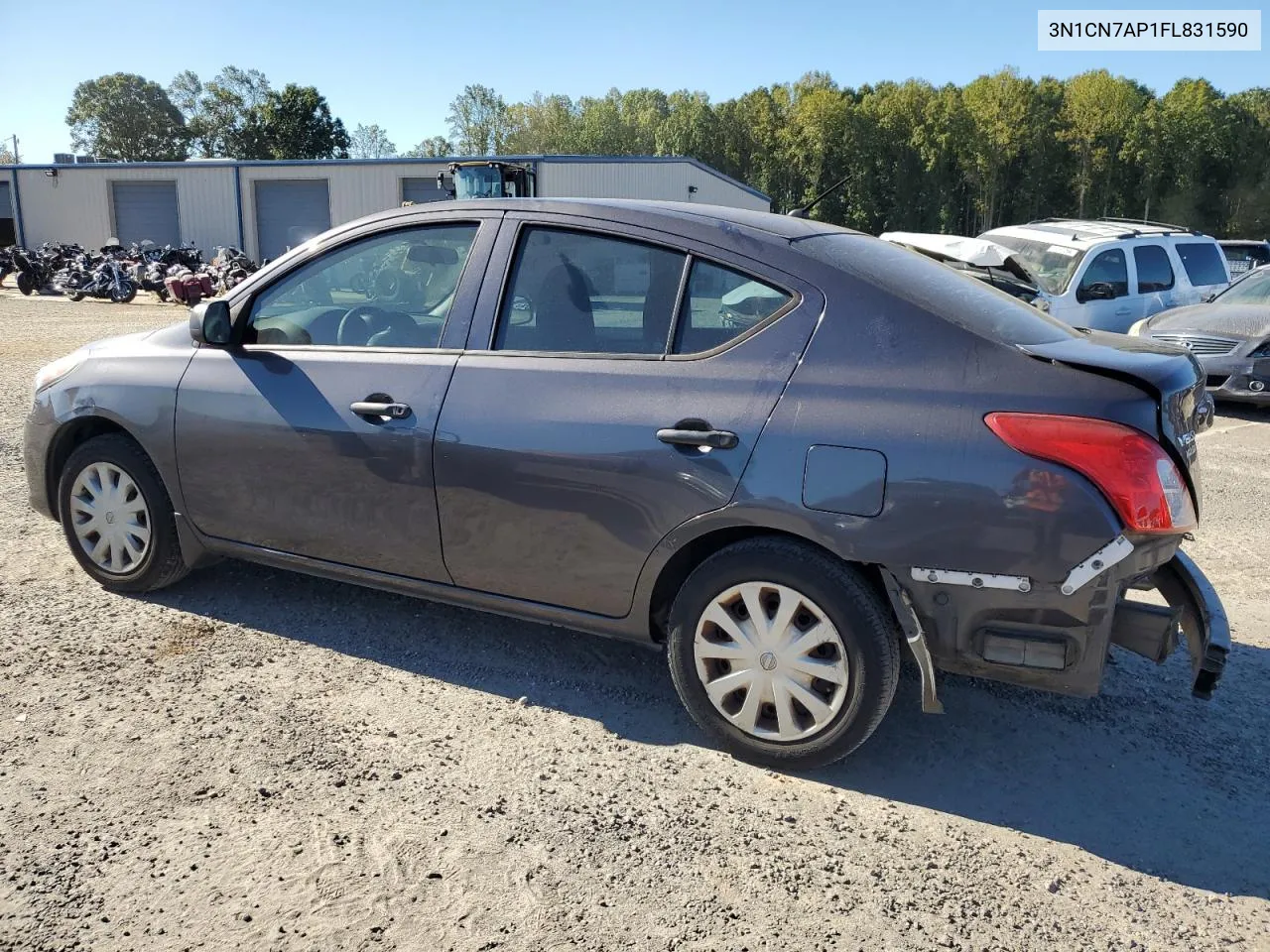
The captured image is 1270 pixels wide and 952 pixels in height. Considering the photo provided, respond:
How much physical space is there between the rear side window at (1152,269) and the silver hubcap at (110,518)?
1120 cm

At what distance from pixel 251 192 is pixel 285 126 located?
136ft

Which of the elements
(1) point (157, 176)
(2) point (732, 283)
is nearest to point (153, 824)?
(2) point (732, 283)

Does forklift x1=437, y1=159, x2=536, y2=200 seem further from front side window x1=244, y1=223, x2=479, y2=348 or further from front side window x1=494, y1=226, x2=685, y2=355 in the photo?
front side window x1=494, y1=226, x2=685, y2=355

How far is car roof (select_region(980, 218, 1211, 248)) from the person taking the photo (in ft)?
36.9

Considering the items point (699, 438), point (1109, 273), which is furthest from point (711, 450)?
point (1109, 273)

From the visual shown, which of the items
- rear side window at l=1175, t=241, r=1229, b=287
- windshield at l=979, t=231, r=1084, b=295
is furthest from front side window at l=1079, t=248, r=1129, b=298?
rear side window at l=1175, t=241, r=1229, b=287

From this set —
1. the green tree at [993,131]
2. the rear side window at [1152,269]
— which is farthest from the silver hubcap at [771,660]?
the green tree at [993,131]

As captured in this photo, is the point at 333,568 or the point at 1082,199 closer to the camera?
the point at 333,568

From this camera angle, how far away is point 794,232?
3.28 meters

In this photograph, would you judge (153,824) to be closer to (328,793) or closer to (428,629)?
(328,793)

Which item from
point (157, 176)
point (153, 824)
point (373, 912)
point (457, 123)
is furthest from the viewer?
point (457, 123)

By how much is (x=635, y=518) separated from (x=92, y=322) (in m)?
19.6

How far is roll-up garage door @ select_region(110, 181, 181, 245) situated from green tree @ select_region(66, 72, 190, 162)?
A: 7078 centimetres

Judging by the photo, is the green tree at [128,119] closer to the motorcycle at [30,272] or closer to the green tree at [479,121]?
the green tree at [479,121]
